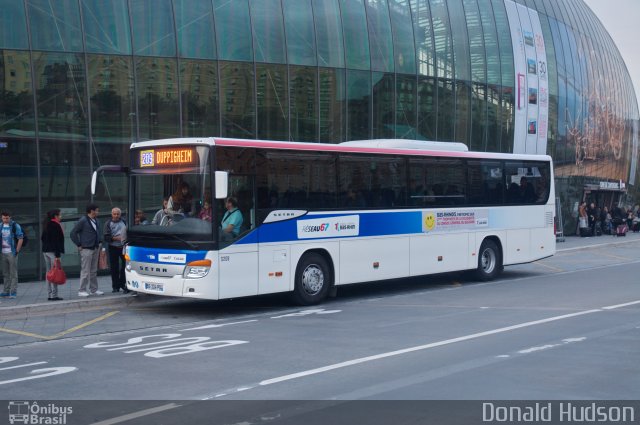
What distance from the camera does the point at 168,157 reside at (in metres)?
13.8

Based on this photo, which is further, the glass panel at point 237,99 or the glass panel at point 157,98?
the glass panel at point 237,99

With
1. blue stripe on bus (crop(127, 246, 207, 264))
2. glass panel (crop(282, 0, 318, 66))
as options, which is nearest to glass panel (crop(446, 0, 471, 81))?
glass panel (crop(282, 0, 318, 66))

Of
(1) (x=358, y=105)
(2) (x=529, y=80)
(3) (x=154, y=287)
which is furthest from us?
(2) (x=529, y=80)

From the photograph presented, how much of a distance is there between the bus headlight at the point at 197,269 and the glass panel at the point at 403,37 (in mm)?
16354

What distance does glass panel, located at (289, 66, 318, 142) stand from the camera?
79.8 ft

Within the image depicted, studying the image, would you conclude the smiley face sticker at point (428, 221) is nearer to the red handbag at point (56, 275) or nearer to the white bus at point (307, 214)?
the white bus at point (307, 214)

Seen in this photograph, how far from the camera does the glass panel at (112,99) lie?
20328 mm

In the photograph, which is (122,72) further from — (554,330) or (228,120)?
(554,330)

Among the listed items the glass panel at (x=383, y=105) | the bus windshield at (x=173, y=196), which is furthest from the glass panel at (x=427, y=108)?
the bus windshield at (x=173, y=196)

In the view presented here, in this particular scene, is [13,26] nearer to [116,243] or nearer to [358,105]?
[116,243]

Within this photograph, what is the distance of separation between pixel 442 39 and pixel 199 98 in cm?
1208

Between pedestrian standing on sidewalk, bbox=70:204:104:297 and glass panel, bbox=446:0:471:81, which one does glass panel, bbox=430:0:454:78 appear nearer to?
glass panel, bbox=446:0:471:81

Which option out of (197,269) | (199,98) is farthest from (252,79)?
(197,269)

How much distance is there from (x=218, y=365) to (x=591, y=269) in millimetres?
16474
